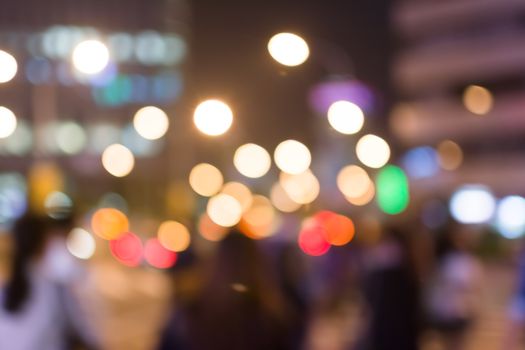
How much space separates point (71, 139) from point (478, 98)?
44.4 m

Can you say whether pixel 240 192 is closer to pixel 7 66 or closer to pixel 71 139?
pixel 7 66

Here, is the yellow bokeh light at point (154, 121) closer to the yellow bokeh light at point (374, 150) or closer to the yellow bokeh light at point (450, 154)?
the yellow bokeh light at point (450, 154)

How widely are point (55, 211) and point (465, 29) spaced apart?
3038 inches

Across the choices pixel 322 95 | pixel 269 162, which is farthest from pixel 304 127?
pixel 269 162

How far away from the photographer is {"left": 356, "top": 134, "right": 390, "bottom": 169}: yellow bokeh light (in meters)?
47.8

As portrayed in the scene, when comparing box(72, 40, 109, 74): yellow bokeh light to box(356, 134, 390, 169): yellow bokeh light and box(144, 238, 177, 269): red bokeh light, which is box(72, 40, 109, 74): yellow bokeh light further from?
box(356, 134, 390, 169): yellow bokeh light

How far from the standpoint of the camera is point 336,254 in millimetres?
13500

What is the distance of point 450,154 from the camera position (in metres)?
86.3

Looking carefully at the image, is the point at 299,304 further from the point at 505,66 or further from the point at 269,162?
the point at 505,66

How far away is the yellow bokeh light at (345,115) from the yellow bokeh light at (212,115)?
11457 millimetres

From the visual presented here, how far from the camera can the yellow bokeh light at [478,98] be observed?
268 feet

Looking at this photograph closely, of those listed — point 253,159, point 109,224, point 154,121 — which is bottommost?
point 109,224

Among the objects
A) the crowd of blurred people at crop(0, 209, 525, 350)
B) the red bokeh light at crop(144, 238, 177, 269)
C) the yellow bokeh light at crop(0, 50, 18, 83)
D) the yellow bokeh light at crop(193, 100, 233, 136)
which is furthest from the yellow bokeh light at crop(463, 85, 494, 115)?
the crowd of blurred people at crop(0, 209, 525, 350)

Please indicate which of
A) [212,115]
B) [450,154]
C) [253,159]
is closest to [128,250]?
[212,115]
